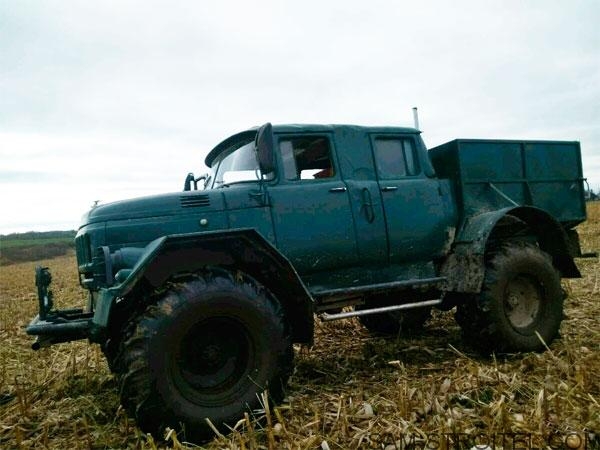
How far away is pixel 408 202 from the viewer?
477 centimetres

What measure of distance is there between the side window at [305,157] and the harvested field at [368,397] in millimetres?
2025

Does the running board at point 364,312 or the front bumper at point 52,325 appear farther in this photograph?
the running board at point 364,312

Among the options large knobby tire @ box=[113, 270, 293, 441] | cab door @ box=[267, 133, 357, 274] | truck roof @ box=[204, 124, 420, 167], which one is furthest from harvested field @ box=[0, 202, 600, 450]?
truck roof @ box=[204, 124, 420, 167]

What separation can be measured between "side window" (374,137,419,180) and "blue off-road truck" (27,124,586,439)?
0.05ft

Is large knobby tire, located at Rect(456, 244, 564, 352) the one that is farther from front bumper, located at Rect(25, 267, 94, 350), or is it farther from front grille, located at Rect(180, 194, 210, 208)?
front bumper, located at Rect(25, 267, 94, 350)

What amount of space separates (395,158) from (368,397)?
2575 millimetres

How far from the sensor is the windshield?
436 cm

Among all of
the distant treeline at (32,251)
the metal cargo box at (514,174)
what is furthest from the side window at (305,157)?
the distant treeline at (32,251)

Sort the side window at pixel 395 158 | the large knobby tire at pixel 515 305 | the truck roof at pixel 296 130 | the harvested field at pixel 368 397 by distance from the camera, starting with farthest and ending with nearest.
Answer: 1. the side window at pixel 395 158
2. the large knobby tire at pixel 515 305
3. the truck roof at pixel 296 130
4. the harvested field at pixel 368 397

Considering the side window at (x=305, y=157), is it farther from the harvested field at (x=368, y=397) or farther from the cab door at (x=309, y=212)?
the harvested field at (x=368, y=397)

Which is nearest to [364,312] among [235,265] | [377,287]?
[377,287]

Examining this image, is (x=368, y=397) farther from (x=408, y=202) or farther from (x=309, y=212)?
(x=408, y=202)

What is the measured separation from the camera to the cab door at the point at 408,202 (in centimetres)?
468

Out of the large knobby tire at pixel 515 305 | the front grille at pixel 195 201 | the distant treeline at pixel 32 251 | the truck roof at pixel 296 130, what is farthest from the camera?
the distant treeline at pixel 32 251
